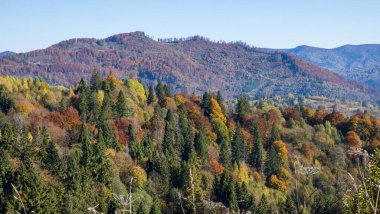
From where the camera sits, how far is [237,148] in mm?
95500

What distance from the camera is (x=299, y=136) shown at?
372 feet

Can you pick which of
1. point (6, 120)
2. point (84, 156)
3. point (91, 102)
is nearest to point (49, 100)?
point (91, 102)

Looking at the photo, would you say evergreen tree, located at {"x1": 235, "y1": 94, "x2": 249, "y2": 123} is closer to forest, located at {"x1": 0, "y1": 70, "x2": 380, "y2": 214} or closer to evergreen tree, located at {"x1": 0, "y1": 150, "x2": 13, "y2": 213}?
forest, located at {"x1": 0, "y1": 70, "x2": 380, "y2": 214}

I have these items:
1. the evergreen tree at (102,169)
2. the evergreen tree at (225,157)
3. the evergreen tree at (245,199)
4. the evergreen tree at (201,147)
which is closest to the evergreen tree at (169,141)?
the evergreen tree at (201,147)

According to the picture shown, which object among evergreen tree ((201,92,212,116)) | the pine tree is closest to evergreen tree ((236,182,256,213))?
the pine tree

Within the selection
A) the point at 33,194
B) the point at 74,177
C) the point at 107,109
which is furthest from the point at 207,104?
the point at 33,194

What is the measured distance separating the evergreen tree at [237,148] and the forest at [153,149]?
26 centimetres

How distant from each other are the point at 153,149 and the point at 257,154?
30921 mm

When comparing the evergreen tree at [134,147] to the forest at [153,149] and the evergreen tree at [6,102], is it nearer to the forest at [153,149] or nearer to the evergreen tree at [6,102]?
the forest at [153,149]

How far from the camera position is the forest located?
52.8 m

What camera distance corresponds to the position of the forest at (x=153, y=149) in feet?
173

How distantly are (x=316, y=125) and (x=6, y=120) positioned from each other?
84.5 meters

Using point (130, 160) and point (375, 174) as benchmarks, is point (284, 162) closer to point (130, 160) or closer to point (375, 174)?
point (130, 160)

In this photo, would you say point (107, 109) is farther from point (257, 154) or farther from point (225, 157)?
point (257, 154)
